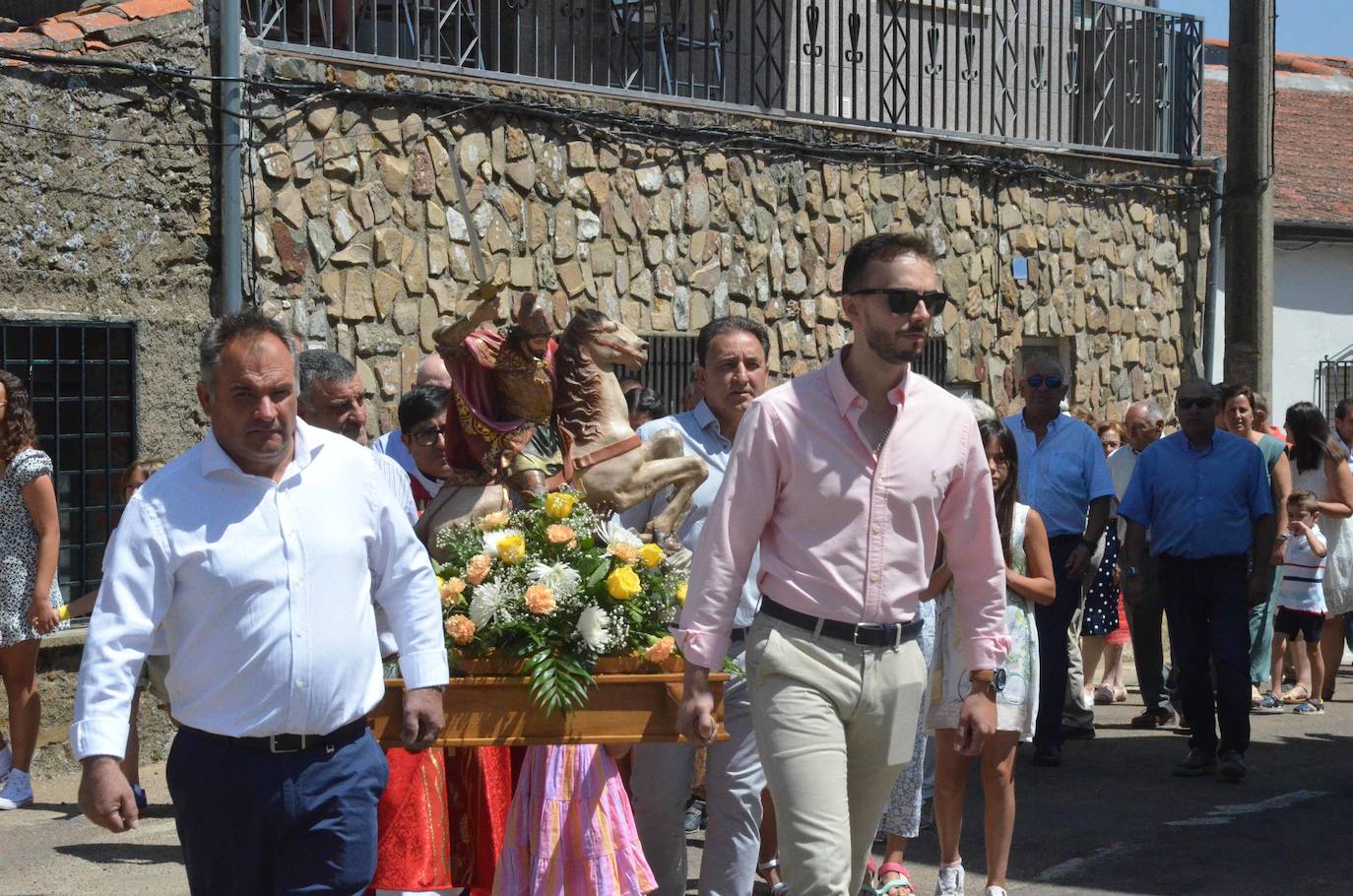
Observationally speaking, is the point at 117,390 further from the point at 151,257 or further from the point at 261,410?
the point at 261,410

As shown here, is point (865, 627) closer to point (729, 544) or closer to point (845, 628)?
point (845, 628)

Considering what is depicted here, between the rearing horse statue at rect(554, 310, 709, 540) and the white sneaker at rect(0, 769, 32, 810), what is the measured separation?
151 inches

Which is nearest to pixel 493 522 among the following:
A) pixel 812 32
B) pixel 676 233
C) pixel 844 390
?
pixel 844 390

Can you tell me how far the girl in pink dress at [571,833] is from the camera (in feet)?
19.3

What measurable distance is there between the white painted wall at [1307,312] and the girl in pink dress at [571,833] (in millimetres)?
15749

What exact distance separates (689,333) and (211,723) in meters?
8.75

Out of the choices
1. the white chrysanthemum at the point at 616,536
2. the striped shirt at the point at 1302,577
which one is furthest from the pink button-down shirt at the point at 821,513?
the striped shirt at the point at 1302,577

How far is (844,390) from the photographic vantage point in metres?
4.83

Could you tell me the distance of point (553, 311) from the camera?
11797 millimetres

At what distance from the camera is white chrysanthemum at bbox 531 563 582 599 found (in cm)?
580

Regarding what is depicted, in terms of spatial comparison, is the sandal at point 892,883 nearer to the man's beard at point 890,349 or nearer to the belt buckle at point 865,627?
the belt buckle at point 865,627

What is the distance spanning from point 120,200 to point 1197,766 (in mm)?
6452

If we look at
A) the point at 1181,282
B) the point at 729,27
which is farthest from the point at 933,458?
the point at 1181,282

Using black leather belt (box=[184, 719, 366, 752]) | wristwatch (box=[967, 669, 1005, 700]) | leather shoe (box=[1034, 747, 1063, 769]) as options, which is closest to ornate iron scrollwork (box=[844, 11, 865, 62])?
leather shoe (box=[1034, 747, 1063, 769])
